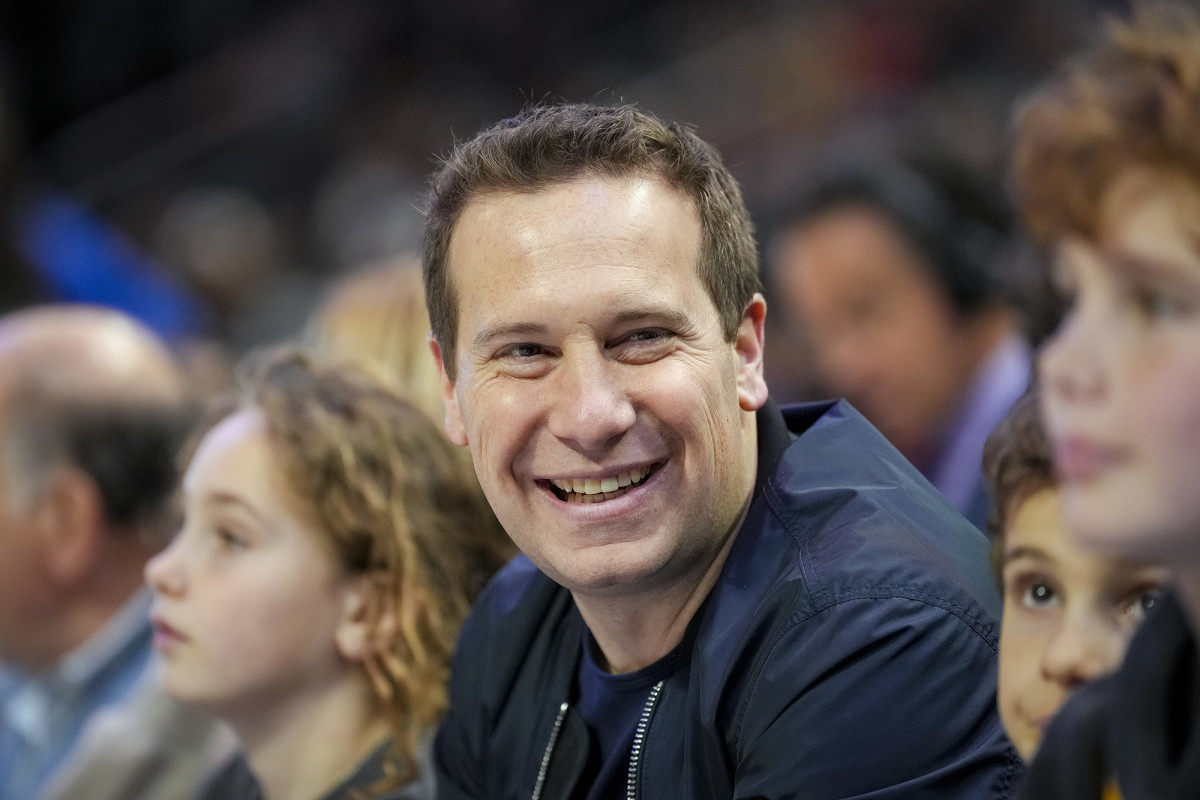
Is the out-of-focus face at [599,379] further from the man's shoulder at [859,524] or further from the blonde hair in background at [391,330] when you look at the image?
the blonde hair in background at [391,330]

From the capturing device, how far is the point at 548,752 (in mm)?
1836

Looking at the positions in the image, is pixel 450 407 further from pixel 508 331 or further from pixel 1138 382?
pixel 1138 382

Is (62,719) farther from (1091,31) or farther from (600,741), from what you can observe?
(1091,31)

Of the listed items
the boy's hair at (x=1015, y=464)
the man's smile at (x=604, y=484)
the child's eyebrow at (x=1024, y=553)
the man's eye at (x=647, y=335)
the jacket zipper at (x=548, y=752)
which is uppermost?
the man's eye at (x=647, y=335)

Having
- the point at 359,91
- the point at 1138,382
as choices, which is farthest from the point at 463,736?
the point at 359,91

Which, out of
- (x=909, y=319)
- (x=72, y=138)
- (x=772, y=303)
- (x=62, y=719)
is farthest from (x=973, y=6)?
(x=62, y=719)

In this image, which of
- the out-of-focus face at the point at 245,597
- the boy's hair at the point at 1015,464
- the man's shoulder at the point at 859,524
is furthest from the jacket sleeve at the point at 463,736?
the boy's hair at the point at 1015,464

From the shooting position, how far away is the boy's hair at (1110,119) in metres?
0.97

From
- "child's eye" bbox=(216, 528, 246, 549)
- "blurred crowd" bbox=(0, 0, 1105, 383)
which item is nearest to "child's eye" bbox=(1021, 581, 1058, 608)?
"child's eye" bbox=(216, 528, 246, 549)

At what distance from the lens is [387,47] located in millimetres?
8547

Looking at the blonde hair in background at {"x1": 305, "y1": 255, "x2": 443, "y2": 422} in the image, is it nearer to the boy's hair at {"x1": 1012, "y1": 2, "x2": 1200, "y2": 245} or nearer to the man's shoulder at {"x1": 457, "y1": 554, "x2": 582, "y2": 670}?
the man's shoulder at {"x1": 457, "y1": 554, "x2": 582, "y2": 670}

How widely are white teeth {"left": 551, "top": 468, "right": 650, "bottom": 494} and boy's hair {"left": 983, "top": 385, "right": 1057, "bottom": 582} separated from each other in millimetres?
425

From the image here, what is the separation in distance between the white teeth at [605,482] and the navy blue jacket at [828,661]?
0.52 ft

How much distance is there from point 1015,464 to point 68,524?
2199mm
